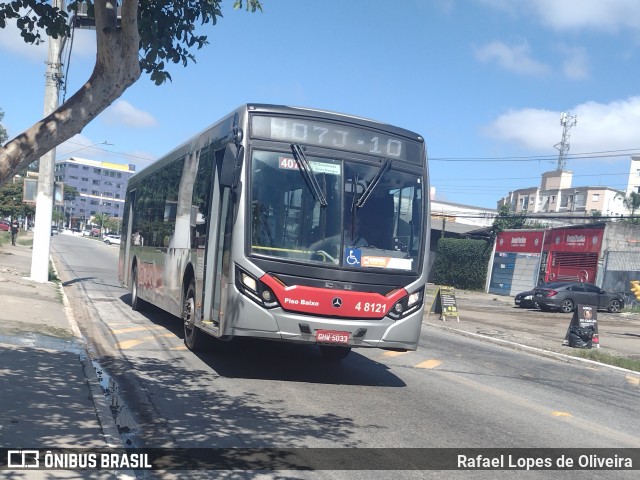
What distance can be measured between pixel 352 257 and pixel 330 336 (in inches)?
40.5

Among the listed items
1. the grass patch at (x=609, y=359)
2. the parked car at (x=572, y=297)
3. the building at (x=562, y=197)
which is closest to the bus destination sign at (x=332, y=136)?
the grass patch at (x=609, y=359)

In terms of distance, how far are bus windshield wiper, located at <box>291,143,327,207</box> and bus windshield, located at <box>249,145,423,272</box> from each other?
0.04ft

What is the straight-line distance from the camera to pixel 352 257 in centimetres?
836

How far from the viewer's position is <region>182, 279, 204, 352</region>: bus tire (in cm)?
1010

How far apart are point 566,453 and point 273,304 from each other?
3639 mm

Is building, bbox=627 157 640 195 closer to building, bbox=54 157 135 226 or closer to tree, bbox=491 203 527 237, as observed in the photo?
tree, bbox=491 203 527 237

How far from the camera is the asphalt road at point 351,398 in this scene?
250 inches

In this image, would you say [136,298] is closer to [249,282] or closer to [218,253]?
[218,253]

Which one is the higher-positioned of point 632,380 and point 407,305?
point 407,305

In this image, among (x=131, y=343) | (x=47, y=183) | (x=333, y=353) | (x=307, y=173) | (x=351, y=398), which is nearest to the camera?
(x=351, y=398)

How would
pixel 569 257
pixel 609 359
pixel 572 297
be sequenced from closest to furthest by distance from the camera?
pixel 609 359 < pixel 572 297 < pixel 569 257

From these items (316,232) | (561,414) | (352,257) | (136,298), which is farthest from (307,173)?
(136,298)

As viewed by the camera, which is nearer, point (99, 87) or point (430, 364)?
point (99, 87)

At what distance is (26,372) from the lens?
25.2 ft
